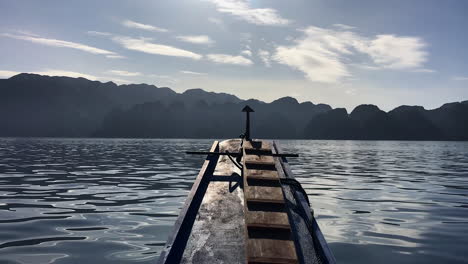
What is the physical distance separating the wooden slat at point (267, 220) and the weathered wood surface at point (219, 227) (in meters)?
0.39

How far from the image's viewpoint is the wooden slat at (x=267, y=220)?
5281 mm

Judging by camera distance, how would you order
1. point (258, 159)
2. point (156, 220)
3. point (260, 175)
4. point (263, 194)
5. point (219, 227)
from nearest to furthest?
point (219, 227), point (263, 194), point (260, 175), point (258, 159), point (156, 220)

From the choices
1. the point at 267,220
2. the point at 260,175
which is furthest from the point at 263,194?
the point at 267,220

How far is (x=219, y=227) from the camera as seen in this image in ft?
19.7

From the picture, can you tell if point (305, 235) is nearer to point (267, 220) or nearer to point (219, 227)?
point (267, 220)

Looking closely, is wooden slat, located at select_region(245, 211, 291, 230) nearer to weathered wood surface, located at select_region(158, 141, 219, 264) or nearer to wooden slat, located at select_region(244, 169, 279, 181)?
weathered wood surface, located at select_region(158, 141, 219, 264)

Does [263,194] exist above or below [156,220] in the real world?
above

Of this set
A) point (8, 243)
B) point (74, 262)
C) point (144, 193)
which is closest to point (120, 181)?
point (144, 193)

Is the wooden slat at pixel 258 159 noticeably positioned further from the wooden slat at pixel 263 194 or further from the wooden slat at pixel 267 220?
the wooden slat at pixel 267 220

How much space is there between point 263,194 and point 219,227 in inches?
41.4

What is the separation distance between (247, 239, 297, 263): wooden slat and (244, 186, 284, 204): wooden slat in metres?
1.20

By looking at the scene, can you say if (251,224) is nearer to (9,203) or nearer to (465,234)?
(465,234)

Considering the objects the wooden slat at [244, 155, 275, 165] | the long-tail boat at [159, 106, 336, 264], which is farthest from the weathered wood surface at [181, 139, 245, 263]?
the wooden slat at [244, 155, 275, 165]

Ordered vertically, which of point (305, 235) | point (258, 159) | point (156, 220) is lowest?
point (156, 220)
